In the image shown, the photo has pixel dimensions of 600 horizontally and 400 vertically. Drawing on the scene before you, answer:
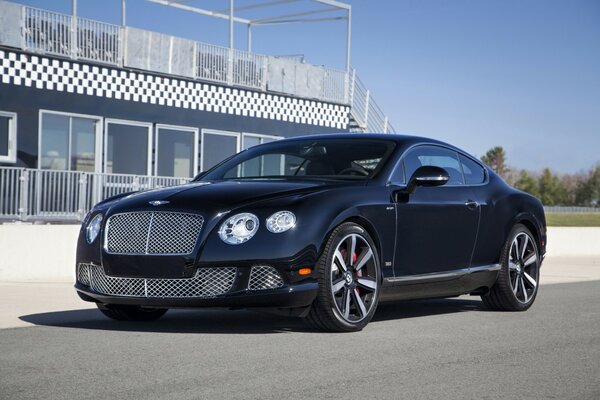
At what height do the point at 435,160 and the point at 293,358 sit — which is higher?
the point at 435,160

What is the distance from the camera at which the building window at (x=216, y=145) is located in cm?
2431

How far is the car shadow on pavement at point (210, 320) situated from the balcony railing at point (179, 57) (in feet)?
40.2

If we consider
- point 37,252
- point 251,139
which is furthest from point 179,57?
point 37,252

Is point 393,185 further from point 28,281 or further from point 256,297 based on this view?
point 28,281

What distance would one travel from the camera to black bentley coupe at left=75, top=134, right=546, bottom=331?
667 centimetres

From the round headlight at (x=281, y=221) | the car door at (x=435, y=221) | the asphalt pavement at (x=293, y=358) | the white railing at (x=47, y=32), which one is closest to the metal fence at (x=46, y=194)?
the white railing at (x=47, y=32)

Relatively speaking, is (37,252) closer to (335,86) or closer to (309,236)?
(309,236)

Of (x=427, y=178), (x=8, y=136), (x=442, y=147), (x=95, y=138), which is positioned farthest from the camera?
(x=95, y=138)

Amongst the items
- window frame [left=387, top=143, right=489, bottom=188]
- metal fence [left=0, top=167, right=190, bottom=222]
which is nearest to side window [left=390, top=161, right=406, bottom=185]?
window frame [left=387, top=143, right=489, bottom=188]

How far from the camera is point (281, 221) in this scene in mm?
6703

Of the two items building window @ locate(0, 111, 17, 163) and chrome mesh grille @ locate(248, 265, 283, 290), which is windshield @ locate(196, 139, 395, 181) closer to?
chrome mesh grille @ locate(248, 265, 283, 290)

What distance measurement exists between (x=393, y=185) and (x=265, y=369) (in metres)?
2.72

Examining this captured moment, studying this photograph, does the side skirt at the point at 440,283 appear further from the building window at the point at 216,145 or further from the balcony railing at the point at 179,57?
the building window at the point at 216,145

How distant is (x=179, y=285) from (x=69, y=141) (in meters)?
15.0
